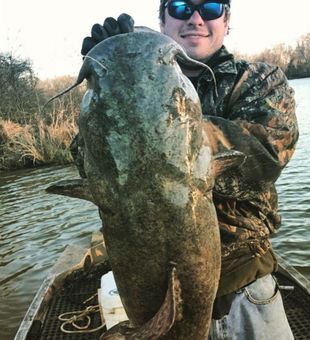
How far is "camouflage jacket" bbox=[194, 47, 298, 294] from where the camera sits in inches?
77.7

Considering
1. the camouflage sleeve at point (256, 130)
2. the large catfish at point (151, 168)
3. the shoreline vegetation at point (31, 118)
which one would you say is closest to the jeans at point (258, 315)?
the camouflage sleeve at point (256, 130)

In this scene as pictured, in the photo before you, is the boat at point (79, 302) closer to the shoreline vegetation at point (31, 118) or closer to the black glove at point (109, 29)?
the black glove at point (109, 29)

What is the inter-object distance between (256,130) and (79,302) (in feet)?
12.2

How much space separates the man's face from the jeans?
4.44 ft

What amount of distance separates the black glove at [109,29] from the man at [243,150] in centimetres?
1

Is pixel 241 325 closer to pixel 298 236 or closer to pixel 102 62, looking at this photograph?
pixel 102 62

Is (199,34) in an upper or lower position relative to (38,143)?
upper

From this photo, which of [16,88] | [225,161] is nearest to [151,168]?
[225,161]

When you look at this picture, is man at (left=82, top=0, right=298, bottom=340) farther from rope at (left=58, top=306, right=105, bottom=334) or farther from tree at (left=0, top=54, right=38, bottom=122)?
tree at (left=0, top=54, right=38, bottom=122)

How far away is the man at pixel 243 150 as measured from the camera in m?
2.03

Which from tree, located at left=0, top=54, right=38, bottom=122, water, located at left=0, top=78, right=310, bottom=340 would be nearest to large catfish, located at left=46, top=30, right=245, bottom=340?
water, located at left=0, top=78, right=310, bottom=340

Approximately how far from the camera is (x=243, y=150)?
1.92 m

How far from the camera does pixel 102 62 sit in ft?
5.25

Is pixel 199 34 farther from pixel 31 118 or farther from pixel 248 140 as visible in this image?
pixel 31 118
